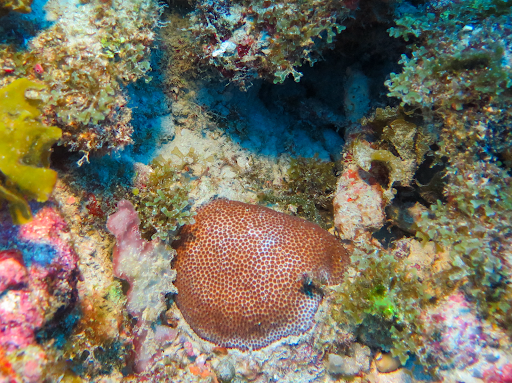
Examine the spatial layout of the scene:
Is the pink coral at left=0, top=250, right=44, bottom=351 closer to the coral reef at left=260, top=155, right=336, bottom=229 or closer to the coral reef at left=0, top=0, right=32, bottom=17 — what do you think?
the coral reef at left=0, top=0, right=32, bottom=17

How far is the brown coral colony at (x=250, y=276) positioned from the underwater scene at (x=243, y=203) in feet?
0.08

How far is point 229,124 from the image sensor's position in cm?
419

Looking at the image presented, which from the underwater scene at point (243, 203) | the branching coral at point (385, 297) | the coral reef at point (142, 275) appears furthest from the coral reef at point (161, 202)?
the branching coral at point (385, 297)

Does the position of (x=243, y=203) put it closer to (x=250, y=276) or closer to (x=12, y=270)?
(x=250, y=276)

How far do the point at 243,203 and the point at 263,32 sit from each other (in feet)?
7.15

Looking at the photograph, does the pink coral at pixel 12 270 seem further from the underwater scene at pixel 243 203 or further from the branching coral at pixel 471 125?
the branching coral at pixel 471 125

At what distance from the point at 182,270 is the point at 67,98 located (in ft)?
7.45

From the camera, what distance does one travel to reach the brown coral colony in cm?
316

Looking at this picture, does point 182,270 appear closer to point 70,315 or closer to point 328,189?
point 70,315

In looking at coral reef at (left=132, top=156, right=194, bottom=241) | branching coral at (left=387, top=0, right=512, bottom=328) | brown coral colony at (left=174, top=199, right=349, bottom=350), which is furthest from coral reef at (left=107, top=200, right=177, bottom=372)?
branching coral at (left=387, top=0, right=512, bottom=328)

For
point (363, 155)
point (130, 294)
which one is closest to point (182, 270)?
point (130, 294)

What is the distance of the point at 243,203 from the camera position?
3.69m

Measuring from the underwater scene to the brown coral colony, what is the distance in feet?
0.08

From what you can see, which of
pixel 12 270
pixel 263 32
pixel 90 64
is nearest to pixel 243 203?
pixel 263 32
